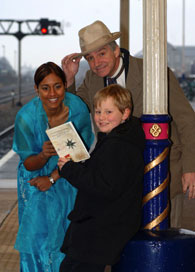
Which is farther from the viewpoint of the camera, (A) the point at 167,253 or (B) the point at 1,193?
(B) the point at 1,193

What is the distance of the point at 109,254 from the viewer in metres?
3.04

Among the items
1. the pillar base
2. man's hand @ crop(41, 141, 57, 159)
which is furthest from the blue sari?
the pillar base

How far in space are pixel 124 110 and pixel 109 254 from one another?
30.1 inches

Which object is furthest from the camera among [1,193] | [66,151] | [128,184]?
[1,193]

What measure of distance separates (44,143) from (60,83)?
375 mm

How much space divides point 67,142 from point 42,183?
0.44 m

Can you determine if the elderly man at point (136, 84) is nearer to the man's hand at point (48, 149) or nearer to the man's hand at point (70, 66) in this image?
the man's hand at point (70, 66)

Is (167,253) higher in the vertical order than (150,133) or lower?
lower

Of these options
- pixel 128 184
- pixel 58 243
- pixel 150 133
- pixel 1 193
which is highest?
pixel 150 133

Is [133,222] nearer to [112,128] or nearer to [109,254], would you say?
[109,254]

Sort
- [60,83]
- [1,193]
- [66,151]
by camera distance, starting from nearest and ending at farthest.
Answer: [66,151] < [60,83] < [1,193]

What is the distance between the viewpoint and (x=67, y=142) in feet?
10.8

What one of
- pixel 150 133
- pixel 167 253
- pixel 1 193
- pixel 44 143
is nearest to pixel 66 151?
pixel 44 143

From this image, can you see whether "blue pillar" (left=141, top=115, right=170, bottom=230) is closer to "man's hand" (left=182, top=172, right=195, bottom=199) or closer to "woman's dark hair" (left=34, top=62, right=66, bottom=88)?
"man's hand" (left=182, top=172, right=195, bottom=199)
